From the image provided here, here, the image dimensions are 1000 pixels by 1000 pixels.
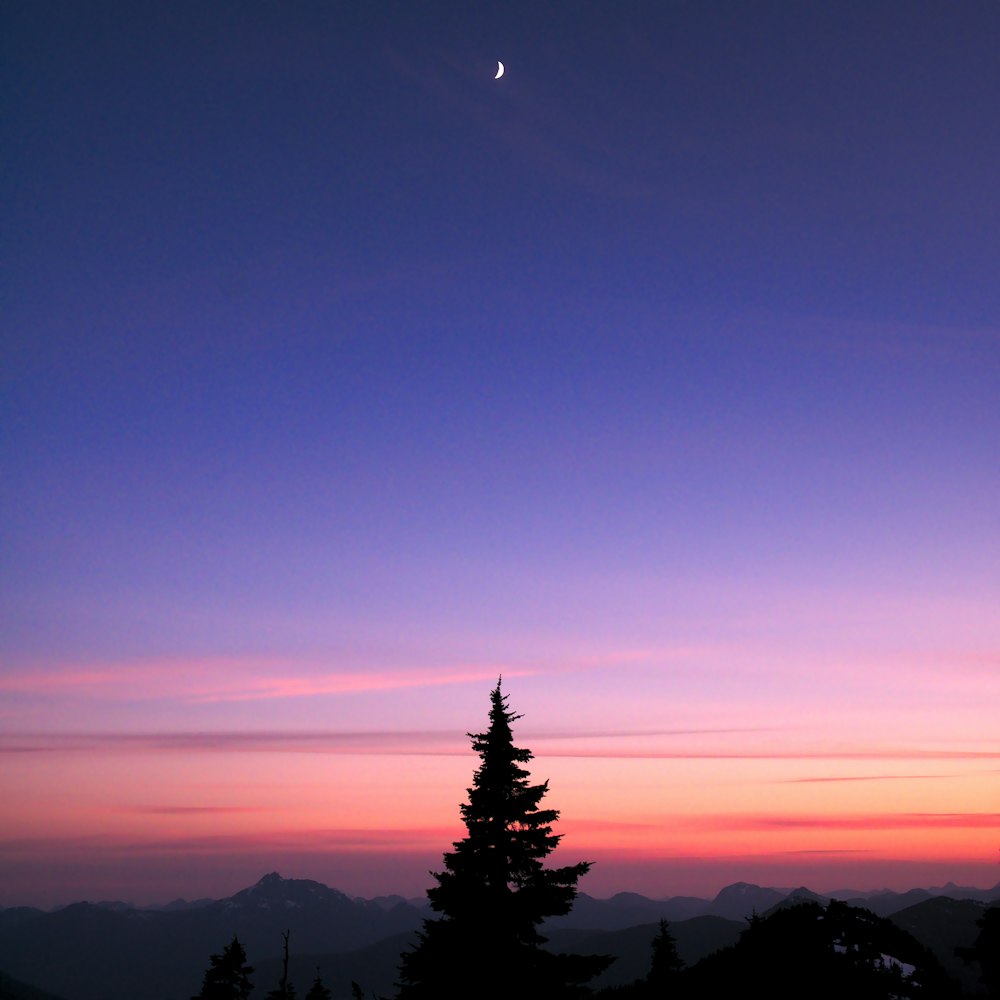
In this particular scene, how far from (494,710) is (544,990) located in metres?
7.72

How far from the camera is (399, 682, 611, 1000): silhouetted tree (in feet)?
76.4

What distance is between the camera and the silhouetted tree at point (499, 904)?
23.3 m

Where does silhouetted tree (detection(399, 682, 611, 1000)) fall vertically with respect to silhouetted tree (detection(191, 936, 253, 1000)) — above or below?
above

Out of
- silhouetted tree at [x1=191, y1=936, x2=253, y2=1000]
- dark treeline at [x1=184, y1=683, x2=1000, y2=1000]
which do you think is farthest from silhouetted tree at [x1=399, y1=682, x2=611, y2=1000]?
silhouetted tree at [x1=191, y1=936, x2=253, y2=1000]

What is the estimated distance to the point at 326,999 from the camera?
72062 millimetres

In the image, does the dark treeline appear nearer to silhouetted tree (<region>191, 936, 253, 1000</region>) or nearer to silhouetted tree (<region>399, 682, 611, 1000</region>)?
silhouetted tree (<region>399, 682, 611, 1000</region>)

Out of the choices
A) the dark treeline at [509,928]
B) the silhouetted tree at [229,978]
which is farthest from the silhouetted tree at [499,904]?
the silhouetted tree at [229,978]

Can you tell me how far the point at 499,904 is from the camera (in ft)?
76.6

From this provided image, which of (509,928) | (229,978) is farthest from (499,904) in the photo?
(229,978)

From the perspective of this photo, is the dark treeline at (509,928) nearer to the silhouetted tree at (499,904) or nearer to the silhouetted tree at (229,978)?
the silhouetted tree at (499,904)

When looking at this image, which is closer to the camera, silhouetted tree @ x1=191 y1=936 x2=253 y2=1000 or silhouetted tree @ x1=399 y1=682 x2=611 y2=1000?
silhouetted tree @ x1=399 y1=682 x2=611 y2=1000

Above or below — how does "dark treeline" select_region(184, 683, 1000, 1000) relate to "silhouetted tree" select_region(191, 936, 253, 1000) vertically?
above

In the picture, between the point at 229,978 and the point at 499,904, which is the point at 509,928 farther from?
the point at 229,978

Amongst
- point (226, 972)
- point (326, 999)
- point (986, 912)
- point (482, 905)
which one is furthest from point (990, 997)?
point (326, 999)
